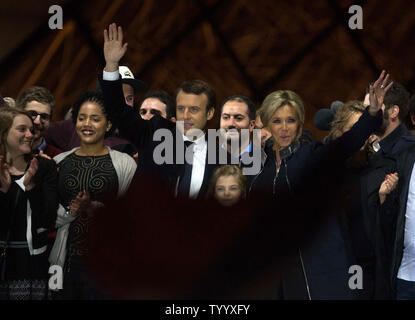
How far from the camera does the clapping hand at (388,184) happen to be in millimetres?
3068

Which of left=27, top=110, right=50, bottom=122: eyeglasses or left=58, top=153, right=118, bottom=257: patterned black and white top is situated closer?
left=58, top=153, right=118, bottom=257: patterned black and white top

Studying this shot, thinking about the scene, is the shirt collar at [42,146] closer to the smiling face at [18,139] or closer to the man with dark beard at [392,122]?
the smiling face at [18,139]

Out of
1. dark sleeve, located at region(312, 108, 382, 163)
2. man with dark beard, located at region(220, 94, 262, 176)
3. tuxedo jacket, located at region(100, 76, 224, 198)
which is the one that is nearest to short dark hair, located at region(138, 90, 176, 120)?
man with dark beard, located at region(220, 94, 262, 176)

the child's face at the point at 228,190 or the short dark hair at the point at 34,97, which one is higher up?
the short dark hair at the point at 34,97

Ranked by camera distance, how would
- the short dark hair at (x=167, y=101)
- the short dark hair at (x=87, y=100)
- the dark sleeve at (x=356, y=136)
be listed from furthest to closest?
the short dark hair at (x=167, y=101)
the short dark hair at (x=87, y=100)
the dark sleeve at (x=356, y=136)

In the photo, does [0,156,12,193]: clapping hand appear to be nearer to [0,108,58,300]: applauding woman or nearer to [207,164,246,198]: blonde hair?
[0,108,58,300]: applauding woman

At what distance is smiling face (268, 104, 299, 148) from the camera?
2.96 metres

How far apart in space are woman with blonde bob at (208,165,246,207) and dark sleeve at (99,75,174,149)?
0.31 meters

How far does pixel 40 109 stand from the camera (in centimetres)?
362

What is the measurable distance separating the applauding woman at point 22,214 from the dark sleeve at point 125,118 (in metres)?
0.43

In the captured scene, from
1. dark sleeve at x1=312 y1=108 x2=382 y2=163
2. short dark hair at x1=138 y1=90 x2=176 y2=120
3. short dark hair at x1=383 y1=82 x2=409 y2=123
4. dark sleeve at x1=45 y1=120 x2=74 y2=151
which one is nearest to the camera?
dark sleeve at x1=312 y1=108 x2=382 y2=163

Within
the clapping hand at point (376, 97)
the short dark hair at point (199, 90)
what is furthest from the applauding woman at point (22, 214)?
the clapping hand at point (376, 97)
